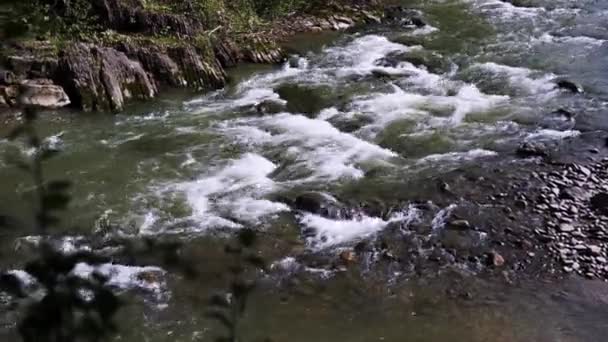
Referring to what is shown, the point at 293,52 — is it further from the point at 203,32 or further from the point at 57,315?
the point at 57,315

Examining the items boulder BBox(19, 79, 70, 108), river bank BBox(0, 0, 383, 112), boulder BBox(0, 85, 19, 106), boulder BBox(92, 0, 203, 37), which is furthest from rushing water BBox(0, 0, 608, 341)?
boulder BBox(92, 0, 203, 37)

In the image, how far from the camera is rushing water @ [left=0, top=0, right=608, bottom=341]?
6.45 metres

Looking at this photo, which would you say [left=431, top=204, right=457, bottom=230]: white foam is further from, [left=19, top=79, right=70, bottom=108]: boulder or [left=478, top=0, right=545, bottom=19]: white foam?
[left=478, top=0, right=545, bottom=19]: white foam

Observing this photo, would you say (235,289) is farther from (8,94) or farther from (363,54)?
(363,54)

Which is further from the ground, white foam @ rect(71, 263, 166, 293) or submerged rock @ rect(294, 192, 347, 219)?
white foam @ rect(71, 263, 166, 293)

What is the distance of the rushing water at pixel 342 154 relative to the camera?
21.1 feet

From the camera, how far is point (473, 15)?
16188mm

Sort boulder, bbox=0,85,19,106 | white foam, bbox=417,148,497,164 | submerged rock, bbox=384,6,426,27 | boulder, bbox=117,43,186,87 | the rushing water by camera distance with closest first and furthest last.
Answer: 1. the rushing water
2. white foam, bbox=417,148,497,164
3. boulder, bbox=0,85,19,106
4. boulder, bbox=117,43,186,87
5. submerged rock, bbox=384,6,426,27

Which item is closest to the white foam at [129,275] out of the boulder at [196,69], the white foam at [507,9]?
the boulder at [196,69]

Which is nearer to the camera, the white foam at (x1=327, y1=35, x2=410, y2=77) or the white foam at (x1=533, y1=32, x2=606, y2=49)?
the white foam at (x1=327, y1=35, x2=410, y2=77)

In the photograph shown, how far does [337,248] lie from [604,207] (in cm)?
312

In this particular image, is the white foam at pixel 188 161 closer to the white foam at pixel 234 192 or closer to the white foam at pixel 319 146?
the white foam at pixel 234 192

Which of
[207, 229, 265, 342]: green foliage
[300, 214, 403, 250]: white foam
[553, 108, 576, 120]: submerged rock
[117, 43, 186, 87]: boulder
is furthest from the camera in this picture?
[117, 43, 186, 87]: boulder

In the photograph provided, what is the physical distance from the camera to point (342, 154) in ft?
32.0
